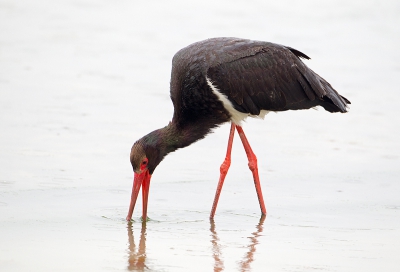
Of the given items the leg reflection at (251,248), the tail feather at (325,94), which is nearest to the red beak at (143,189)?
the leg reflection at (251,248)

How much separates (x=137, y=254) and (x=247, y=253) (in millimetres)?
903

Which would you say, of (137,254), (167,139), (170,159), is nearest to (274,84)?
(167,139)

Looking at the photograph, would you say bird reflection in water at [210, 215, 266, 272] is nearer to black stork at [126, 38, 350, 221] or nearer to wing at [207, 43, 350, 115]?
black stork at [126, 38, 350, 221]

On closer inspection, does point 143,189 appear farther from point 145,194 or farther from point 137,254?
point 137,254

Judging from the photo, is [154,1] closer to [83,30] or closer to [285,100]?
[83,30]

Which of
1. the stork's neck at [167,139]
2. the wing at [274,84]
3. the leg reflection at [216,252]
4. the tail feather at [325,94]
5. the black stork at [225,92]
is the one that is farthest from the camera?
the tail feather at [325,94]

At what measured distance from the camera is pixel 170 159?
10492mm

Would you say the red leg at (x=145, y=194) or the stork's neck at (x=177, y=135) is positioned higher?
the stork's neck at (x=177, y=135)

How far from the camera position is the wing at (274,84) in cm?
903

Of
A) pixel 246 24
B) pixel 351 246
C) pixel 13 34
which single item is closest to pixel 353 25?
pixel 246 24

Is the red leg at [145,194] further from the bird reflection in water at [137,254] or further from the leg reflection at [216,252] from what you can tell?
the leg reflection at [216,252]

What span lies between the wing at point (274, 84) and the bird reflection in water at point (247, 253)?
59.2 inches

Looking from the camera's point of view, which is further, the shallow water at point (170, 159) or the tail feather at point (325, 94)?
the tail feather at point (325, 94)

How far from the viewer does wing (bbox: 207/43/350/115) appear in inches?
356
